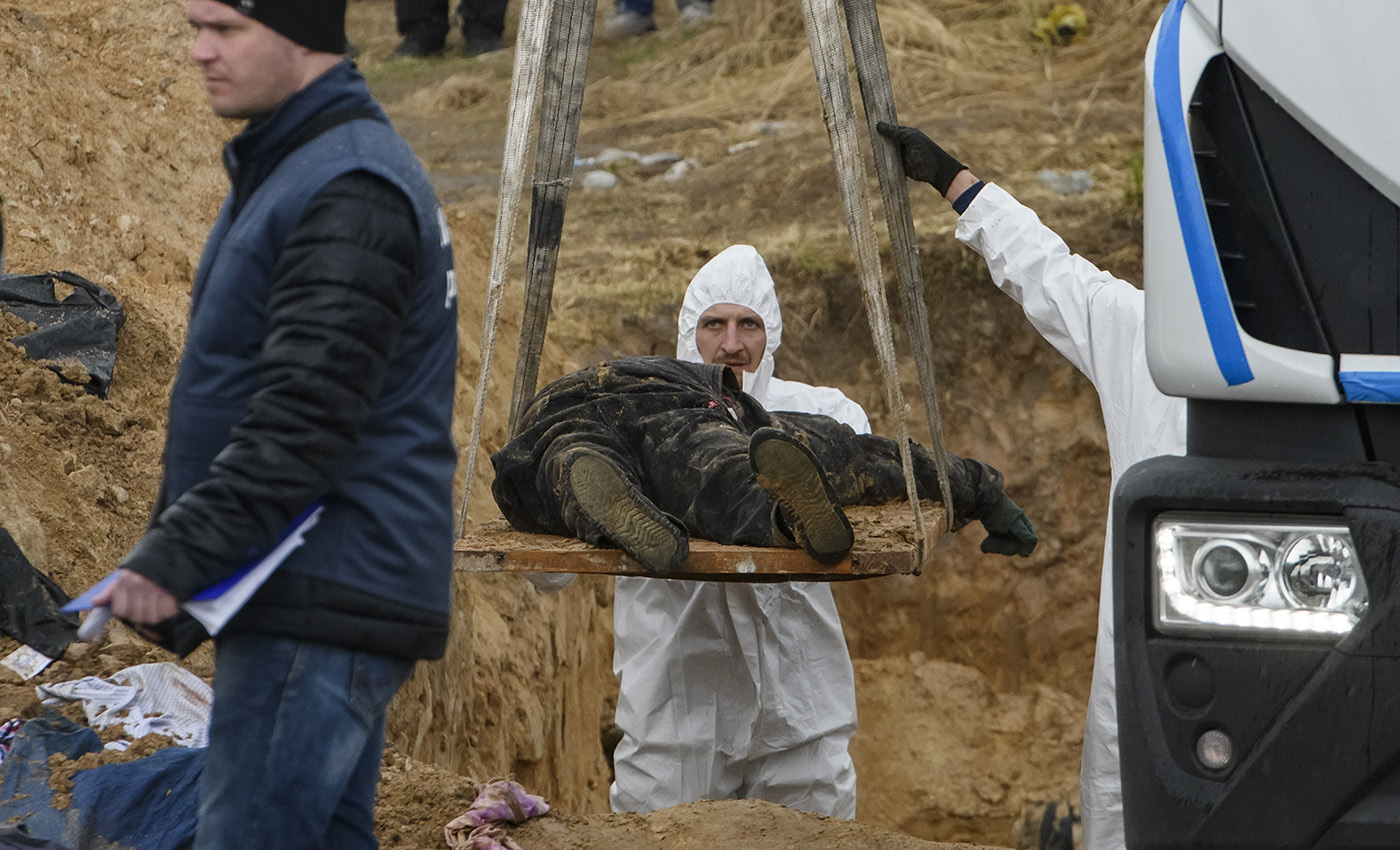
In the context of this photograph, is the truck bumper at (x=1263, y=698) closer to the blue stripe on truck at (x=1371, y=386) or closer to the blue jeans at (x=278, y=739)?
the blue stripe on truck at (x=1371, y=386)

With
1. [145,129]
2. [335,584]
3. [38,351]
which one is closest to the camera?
[335,584]

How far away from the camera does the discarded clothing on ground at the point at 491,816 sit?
349 cm

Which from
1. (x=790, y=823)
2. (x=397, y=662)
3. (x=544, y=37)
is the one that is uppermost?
(x=544, y=37)

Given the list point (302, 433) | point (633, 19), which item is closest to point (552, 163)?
point (302, 433)

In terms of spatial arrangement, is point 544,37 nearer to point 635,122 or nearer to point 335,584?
point 335,584

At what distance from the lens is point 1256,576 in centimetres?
203

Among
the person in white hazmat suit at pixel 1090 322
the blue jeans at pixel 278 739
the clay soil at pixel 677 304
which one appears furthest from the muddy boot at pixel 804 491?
the blue jeans at pixel 278 739

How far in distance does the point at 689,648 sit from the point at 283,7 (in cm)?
331

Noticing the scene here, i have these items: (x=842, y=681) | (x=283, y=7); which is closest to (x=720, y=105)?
(x=842, y=681)

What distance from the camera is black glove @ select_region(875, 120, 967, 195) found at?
149 inches

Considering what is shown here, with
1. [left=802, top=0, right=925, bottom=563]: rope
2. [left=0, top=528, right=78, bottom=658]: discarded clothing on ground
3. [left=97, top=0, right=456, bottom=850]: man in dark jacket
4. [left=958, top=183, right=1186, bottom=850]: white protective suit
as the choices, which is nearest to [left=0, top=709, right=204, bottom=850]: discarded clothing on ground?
[left=0, top=528, right=78, bottom=658]: discarded clothing on ground

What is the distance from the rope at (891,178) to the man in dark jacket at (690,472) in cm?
23

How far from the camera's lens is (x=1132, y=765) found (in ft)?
6.81

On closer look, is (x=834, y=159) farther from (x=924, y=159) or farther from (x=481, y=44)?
(x=481, y=44)
